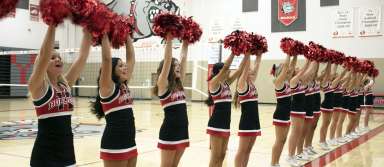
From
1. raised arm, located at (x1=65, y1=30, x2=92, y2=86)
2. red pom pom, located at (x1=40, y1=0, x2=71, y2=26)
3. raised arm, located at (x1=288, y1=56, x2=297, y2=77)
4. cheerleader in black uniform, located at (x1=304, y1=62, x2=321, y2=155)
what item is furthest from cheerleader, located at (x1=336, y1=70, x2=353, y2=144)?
red pom pom, located at (x1=40, y1=0, x2=71, y2=26)

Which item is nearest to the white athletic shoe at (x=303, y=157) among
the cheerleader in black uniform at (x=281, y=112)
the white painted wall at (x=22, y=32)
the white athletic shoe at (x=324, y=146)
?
the cheerleader in black uniform at (x=281, y=112)

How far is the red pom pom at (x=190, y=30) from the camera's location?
3757 mm

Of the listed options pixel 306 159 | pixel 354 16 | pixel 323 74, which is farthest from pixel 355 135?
pixel 354 16

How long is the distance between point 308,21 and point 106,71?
15.3m

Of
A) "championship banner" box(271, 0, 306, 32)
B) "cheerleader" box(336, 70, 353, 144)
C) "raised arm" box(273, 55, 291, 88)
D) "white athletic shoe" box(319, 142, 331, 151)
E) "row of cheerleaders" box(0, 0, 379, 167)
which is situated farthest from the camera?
"championship banner" box(271, 0, 306, 32)

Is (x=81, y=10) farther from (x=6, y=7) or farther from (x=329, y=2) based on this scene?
(x=329, y=2)

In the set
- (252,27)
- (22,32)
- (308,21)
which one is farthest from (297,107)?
(22,32)

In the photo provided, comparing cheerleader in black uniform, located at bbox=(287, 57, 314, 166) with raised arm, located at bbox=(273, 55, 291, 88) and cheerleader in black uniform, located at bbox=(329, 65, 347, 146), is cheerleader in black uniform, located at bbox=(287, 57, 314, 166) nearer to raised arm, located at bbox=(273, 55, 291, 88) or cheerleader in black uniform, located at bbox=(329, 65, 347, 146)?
raised arm, located at bbox=(273, 55, 291, 88)

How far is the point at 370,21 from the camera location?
15836 mm

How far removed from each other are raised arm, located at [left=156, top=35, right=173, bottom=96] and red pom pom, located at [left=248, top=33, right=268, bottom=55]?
3.65 feet

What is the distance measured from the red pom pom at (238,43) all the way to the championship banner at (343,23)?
13.2 metres

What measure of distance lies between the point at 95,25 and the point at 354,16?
15.7 metres

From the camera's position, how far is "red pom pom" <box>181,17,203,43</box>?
376 centimetres

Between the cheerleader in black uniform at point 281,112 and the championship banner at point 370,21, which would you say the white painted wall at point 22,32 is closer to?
the championship banner at point 370,21
